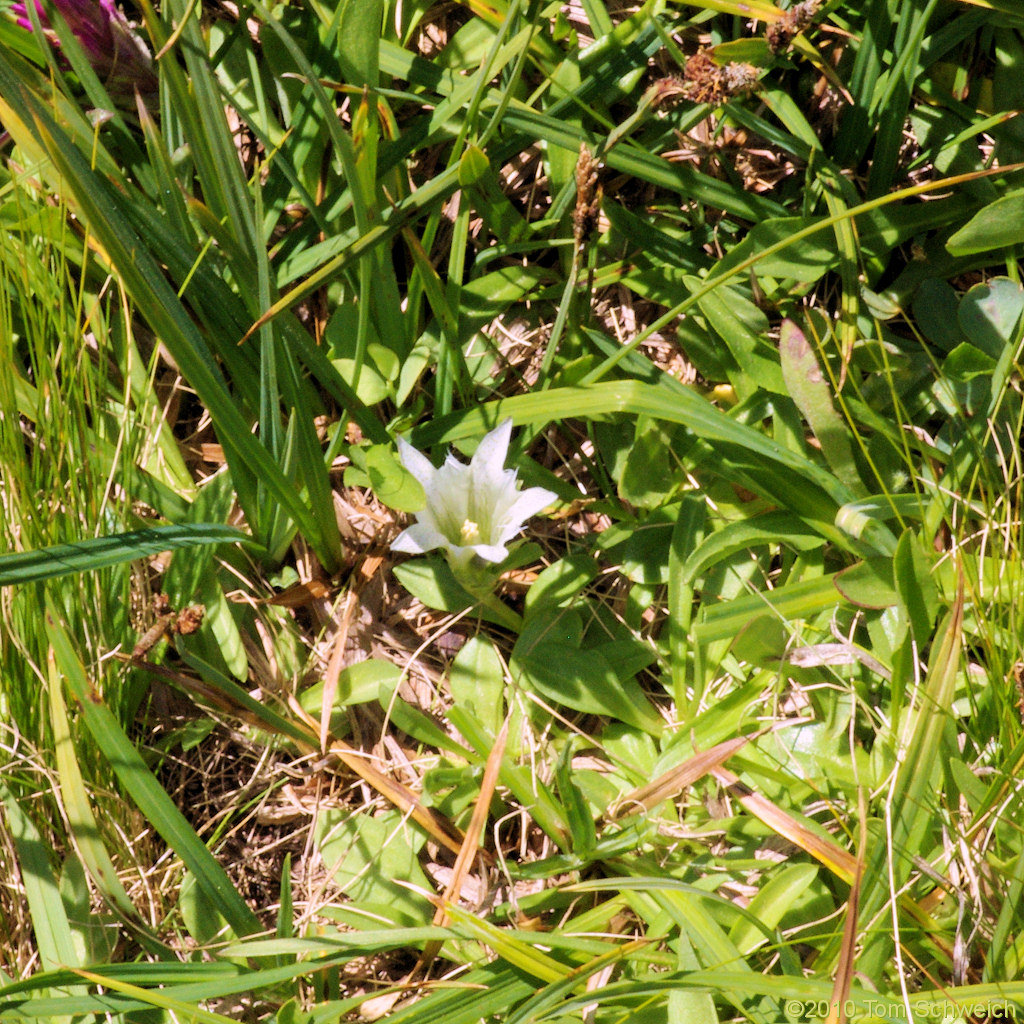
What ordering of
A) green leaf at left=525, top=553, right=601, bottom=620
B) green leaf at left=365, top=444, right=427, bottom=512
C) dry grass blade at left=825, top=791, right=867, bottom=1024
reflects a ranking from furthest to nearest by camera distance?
green leaf at left=525, top=553, right=601, bottom=620, green leaf at left=365, top=444, right=427, bottom=512, dry grass blade at left=825, top=791, right=867, bottom=1024

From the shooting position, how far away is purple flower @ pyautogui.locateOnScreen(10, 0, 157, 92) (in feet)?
4.63

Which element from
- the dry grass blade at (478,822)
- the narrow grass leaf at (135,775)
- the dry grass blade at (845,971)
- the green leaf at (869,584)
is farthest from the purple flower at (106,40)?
the dry grass blade at (845,971)

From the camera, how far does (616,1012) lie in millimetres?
1235

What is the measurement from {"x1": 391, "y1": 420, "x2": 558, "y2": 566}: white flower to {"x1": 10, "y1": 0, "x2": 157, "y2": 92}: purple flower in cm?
70

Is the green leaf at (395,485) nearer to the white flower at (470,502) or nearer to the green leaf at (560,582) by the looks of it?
the white flower at (470,502)

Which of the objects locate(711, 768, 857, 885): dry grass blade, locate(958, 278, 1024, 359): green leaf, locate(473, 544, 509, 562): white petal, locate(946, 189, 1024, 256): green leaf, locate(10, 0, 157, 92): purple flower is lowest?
locate(711, 768, 857, 885): dry grass blade

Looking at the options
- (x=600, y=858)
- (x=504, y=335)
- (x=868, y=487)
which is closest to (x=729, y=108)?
(x=504, y=335)

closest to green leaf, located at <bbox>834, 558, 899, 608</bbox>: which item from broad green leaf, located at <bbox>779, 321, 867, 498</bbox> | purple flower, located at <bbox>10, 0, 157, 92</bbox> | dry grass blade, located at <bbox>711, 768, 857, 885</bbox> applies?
broad green leaf, located at <bbox>779, 321, 867, 498</bbox>

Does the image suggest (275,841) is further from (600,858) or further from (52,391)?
(52,391)

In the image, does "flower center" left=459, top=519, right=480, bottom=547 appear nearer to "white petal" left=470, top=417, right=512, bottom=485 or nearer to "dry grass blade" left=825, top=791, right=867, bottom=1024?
"white petal" left=470, top=417, right=512, bottom=485

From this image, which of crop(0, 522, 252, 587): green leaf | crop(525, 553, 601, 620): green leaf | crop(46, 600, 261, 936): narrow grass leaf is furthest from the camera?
crop(525, 553, 601, 620): green leaf

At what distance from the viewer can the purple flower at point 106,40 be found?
1.41 m

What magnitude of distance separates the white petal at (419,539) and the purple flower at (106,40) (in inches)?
31.8

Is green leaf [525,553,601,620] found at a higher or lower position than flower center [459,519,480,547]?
lower
